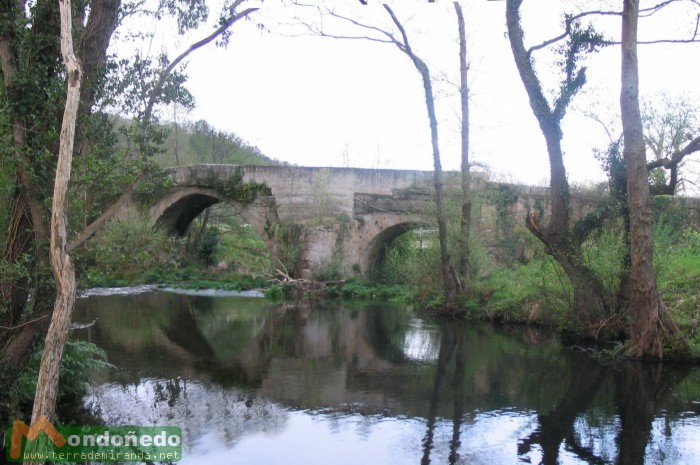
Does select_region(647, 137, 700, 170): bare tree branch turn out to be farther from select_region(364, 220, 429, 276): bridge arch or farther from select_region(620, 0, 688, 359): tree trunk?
select_region(364, 220, 429, 276): bridge arch

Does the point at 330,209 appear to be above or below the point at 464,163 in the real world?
below

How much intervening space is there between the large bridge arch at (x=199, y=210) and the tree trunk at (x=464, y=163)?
9.81 m

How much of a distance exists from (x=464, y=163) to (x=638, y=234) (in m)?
7.46

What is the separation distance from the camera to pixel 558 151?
12461 mm

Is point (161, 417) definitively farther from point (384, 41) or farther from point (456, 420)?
point (384, 41)

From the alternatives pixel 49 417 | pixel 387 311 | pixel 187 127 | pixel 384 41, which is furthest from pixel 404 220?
pixel 49 417

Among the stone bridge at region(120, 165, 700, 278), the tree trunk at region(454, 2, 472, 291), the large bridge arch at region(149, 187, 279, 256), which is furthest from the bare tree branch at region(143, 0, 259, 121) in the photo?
the large bridge arch at region(149, 187, 279, 256)

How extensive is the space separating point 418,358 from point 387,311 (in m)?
7.27

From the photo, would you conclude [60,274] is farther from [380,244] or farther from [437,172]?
[380,244]

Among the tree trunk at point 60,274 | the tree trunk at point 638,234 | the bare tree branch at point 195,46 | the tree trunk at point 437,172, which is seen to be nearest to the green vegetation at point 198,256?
the tree trunk at point 437,172

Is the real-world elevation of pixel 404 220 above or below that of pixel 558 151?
below

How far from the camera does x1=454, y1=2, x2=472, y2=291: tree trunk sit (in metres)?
17.1

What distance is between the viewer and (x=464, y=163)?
57.2 feet

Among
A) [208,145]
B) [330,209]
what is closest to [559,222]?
[330,209]
